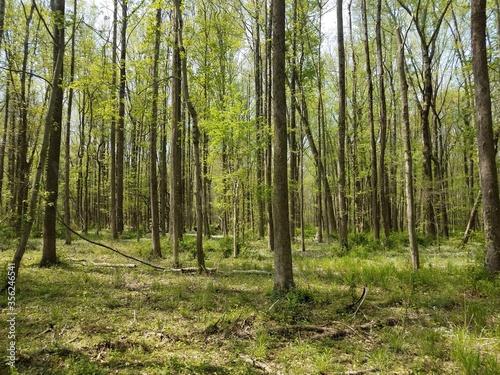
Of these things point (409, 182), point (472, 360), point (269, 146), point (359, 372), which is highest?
point (269, 146)

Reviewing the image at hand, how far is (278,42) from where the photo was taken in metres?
6.21

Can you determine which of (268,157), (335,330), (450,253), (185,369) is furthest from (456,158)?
(185,369)

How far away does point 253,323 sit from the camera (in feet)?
17.3

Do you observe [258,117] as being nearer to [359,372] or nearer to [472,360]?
[359,372]

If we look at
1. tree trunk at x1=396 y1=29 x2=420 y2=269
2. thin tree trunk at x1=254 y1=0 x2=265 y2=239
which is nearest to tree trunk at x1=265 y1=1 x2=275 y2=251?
thin tree trunk at x1=254 y1=0 x2=265 y2=239

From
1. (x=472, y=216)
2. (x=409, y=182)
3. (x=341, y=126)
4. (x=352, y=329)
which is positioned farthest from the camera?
(x=341, y=126)

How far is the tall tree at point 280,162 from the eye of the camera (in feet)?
20.4

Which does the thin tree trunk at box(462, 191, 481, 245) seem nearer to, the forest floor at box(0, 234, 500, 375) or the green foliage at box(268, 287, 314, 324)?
the forest floor at box(0, 234, 500, 375)

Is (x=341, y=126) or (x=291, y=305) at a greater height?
(x=341, y=126)

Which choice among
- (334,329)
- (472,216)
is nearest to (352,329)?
(334,329)

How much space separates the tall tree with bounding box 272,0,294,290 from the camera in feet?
20.4

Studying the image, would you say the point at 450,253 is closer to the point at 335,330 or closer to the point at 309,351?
the point at 335,330

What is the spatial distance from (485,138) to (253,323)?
277 inches

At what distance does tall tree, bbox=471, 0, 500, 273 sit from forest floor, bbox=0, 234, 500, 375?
82 centimetres
